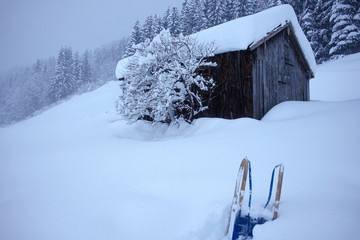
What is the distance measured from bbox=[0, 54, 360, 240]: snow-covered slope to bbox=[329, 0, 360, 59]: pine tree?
2091 cm

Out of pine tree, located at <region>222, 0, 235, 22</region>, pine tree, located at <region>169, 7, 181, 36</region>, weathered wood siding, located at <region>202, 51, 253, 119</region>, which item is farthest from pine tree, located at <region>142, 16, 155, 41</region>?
weathered wood siding, located at <region>202, 51, 253, 119</region>

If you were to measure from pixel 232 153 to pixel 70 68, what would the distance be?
5482 centimetres

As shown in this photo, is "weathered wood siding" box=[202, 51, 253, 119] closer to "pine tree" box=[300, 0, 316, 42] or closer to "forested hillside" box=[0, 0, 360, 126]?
"forested hillside" box=[0, 0, 360, 126]

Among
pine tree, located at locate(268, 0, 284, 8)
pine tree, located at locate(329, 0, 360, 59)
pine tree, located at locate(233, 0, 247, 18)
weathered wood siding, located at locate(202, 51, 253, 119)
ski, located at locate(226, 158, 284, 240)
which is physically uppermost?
pine tree, located at locate(233, 0, 247, 18)

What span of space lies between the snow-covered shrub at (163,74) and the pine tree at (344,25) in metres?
19.6

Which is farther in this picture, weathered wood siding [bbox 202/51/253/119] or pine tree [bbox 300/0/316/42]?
pine tree [bbox 300/0/316/42]

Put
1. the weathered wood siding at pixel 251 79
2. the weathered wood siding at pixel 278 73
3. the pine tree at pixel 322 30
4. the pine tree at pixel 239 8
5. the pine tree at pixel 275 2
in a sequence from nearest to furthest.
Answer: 1. the weathered wood siding at pixel 251 79
2. the weathered wood siding at pixel 278 73
3. the pine tree at pixel 322 30
4. the pine tree at pixel 275 2
5. the pine tree at pixel 239 8

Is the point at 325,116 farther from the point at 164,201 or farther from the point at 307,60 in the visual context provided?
the point at 307,60

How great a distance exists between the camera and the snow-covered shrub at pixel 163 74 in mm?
7742

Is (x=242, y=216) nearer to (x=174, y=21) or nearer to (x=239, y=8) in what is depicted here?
(x=239, y=8)

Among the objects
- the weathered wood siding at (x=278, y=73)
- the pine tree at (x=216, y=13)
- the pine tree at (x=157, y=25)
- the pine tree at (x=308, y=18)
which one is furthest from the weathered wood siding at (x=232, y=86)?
the pine tree at (x=157, y=25)

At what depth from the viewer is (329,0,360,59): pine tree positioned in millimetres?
20000

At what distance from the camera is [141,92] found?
27.7 feet

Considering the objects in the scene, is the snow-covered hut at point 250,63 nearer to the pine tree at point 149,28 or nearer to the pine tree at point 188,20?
the pine tree at point 188,20
